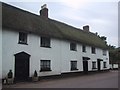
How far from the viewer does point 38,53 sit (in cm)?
2273

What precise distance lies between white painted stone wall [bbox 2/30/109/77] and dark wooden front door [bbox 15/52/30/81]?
1.50 feet

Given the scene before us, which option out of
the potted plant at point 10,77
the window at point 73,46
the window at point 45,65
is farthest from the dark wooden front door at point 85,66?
the potted plant at point 10,77

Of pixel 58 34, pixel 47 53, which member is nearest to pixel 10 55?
pixel 47 53

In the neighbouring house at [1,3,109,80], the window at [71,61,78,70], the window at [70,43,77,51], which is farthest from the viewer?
the window at [70,43,77,51]

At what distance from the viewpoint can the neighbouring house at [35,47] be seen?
19.6 metres

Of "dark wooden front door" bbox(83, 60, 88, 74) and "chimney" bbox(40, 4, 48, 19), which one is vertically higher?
"chimney" bbox(40, 4, 48, 19)

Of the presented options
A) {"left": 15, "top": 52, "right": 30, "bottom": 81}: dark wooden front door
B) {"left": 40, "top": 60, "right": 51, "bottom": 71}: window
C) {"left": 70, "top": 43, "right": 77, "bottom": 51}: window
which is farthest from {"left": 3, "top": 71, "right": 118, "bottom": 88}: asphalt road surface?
{"left": 70, "top": 43, "right": 77, "bottom": 51}: window

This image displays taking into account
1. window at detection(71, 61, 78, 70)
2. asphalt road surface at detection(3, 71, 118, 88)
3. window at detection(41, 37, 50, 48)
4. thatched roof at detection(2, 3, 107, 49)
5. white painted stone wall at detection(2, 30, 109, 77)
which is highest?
thatched roof at detection(2, 3, 107, 49)

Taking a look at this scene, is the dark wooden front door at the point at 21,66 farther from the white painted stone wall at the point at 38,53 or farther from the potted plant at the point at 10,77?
the potted plant at the point at 10,77

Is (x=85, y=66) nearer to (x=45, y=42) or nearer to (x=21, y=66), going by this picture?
(x=45, y=42)

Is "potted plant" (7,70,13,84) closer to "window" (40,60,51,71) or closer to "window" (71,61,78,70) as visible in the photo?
"window" (40,60,51,71)

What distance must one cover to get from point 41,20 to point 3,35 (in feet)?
27.6

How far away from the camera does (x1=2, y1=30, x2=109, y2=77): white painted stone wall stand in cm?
1922

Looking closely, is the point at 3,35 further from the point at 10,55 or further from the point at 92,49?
the point at 92,49
